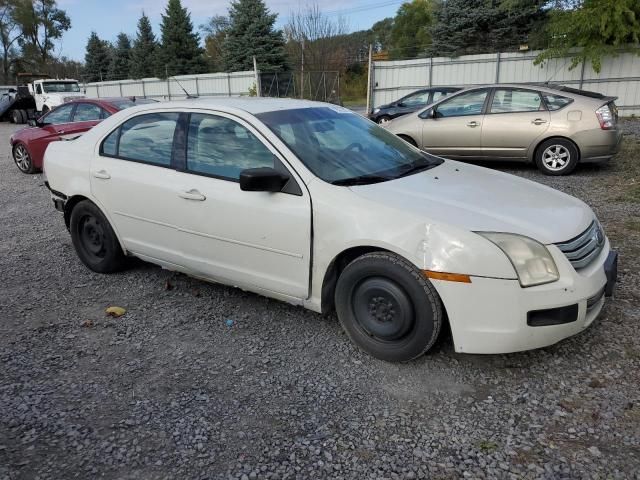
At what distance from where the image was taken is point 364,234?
305 cm

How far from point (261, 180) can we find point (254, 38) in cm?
3201

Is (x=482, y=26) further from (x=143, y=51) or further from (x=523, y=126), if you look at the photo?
(x=143, y=51)

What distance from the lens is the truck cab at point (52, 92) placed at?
23.6 metres

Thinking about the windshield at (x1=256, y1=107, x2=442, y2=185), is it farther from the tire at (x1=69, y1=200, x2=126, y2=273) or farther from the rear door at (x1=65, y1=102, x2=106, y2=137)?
the rear door at (x1=65, y1=102, x2=106, y2=137)

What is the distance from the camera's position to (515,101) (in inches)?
339

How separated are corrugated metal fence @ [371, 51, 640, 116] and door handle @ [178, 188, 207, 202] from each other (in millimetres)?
19198

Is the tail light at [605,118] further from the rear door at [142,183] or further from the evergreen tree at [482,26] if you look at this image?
the evergreen tree at [482,26]

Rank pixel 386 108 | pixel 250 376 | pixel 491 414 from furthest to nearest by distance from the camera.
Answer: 1. pixel 386 108
2. pixel 250 376
3. pixel 491 414

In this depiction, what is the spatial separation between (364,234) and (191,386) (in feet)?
4.47

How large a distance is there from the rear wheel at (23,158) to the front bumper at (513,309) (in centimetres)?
1049

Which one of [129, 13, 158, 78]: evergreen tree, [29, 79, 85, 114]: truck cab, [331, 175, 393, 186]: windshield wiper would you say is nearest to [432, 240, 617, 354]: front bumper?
[331, 175, 393, 186]: windshield wiper

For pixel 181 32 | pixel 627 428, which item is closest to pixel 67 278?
pixel 627 428

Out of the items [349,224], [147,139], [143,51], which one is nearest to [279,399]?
[349,224]

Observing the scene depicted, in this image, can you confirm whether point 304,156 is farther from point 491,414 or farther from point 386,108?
point 386,108
